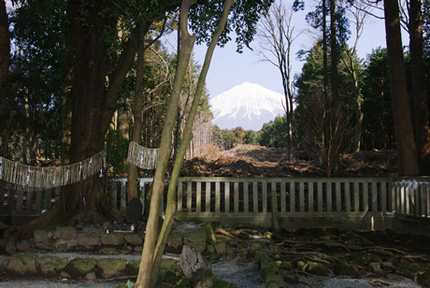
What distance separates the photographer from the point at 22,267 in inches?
141

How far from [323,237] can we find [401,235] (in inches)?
70.1

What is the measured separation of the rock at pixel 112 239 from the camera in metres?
4.81

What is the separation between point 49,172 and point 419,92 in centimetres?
962

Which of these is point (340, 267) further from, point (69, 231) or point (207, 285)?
point (69, 231)

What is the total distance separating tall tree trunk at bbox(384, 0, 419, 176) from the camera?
25.2ft

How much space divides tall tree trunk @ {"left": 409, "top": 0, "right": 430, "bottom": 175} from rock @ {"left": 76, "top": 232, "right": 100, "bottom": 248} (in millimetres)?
7851

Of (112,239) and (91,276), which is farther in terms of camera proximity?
(112,239)

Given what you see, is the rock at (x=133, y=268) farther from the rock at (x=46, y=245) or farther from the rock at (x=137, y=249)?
the rock at (x=46, y=245)

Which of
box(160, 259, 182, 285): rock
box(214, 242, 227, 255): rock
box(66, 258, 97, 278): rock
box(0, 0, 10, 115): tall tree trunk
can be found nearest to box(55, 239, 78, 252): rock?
box(66, 258, 97, 278): rock

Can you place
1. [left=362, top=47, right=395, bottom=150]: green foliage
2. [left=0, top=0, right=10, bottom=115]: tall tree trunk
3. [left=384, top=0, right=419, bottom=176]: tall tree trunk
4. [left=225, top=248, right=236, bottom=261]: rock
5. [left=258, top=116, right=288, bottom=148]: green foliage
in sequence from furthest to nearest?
[left=258, top=116, right=288, bottom=148]: green foliage, [left=362, top=47, right=395, bottom=150]: green foliage, [left=384, top=0, right=419, bottom=176]: tall tree trunk, [left=0, top=0, right=10, bottom=115]: tall tree trunk, [left=225, top=248, right=236, bottom=261]: rock

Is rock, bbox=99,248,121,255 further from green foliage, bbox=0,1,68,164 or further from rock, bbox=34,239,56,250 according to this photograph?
green foliage, bbox=0,1,68,164

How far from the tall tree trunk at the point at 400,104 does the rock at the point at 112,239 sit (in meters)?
6.41

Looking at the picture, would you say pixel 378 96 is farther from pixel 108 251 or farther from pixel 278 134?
pixel 278 134

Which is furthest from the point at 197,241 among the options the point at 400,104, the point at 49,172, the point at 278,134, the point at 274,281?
the point at 278,134
